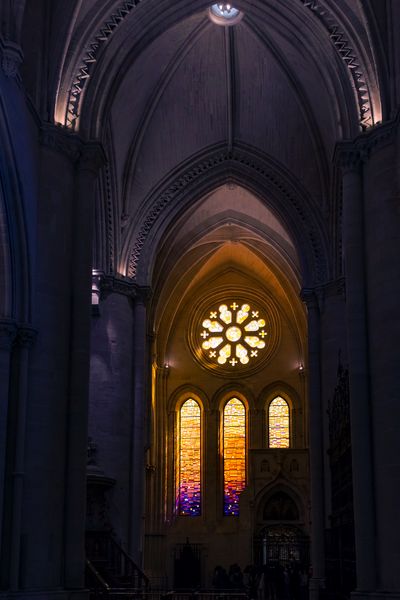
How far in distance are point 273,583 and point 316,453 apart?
6671mm

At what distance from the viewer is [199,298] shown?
38312 mm

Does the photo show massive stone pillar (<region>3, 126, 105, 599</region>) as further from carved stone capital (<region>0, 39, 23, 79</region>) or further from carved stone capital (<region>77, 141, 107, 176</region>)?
carved stone capital (<region>0, 39, 23, 79</region>)

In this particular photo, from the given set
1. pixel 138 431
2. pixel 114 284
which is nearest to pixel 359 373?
pixel 138 431

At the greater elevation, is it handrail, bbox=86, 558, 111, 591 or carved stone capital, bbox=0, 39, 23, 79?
carved stone capital, bbox=0, 39, 23, 79

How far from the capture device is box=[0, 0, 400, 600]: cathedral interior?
1609 centimetres

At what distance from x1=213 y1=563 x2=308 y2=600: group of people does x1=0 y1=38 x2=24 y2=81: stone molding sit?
17.3 m

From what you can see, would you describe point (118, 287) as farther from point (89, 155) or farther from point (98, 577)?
point (98, 577)

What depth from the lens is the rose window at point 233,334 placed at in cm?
3784

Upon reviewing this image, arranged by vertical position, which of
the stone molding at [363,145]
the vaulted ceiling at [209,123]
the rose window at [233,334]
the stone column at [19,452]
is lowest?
the stone column at [19,452]

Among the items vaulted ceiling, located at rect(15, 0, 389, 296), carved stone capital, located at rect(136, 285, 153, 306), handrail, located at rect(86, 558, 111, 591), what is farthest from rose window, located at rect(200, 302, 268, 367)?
handrail, located at rect(86, 558, 111, 591)

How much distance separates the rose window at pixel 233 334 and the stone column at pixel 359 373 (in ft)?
66.0

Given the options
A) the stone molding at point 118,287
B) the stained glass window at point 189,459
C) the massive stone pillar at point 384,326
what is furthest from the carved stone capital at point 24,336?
the stained glass window at point 189,459

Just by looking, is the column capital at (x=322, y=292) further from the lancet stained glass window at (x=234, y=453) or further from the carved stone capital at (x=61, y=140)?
the lancet stained glass window at (x=234, y=453)

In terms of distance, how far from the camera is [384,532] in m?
15.8
